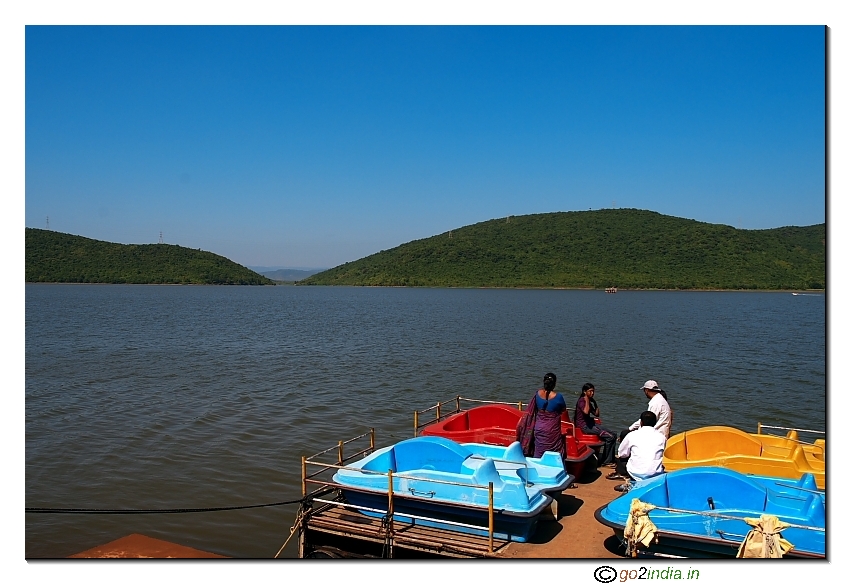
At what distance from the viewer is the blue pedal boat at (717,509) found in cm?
733

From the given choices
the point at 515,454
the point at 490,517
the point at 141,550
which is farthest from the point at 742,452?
the point at 141,550

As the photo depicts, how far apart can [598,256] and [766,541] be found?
463ft

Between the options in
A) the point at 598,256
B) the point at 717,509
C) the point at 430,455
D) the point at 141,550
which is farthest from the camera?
the point at 598,256

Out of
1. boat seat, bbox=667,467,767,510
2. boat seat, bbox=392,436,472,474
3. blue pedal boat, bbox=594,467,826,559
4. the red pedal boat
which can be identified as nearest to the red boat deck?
boat seat, bbox=392,436,472,474

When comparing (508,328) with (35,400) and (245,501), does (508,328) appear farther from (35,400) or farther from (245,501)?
(245,501)

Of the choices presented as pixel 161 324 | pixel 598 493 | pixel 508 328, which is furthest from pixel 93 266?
pixel 598 493

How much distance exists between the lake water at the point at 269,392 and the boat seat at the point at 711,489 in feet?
13.3

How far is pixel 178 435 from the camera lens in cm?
1805

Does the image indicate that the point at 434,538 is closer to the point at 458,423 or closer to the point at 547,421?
the point at 547,421

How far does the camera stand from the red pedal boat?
10.9 meters

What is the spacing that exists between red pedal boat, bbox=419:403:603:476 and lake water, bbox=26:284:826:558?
3571mm

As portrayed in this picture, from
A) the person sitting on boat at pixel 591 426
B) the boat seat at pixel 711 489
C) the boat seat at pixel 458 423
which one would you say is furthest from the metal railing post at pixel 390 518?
the person sitting on boat at pixel 591 426

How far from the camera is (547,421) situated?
1026 cm
